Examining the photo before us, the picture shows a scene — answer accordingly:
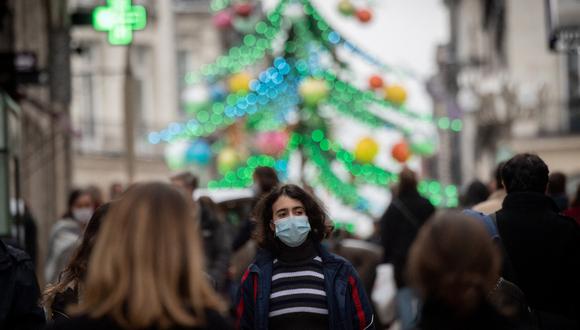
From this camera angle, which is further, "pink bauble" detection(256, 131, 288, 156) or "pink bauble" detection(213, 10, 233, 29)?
"pink bauble" detection(213, 10, 233, 29)

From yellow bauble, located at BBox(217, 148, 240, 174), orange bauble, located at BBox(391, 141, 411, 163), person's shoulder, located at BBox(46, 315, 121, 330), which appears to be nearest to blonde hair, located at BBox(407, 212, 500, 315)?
person's shoulder, located at BBox(46, 315, 121, 330)

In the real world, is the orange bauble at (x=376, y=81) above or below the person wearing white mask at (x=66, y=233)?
above

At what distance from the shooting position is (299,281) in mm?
8008

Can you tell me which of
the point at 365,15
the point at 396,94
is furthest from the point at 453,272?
the point at 396,94

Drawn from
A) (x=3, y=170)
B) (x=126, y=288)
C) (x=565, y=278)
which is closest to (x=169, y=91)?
(x=3, y=170)

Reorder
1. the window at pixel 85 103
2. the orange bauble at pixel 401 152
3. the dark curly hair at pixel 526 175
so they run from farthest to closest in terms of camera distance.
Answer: the window at pixel 85 103 < the orange bauble at pixel 401 152 < the dark curly hair at pixel 526 175

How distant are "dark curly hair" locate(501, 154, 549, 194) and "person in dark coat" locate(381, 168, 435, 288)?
5.56m

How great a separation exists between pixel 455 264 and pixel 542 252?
11.2ft

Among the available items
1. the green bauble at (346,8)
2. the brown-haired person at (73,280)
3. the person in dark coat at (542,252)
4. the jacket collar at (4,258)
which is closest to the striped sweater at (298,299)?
the person in dark coat at (542,252)

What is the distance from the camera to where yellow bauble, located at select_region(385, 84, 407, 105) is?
24.6 m

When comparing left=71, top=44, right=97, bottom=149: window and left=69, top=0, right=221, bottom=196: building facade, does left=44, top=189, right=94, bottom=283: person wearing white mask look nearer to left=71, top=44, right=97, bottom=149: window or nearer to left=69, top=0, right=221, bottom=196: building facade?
left=69, top=0, right=221, bottom=196: building facade

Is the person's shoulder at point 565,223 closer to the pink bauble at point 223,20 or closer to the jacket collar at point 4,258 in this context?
the jacket collar at point 4,258

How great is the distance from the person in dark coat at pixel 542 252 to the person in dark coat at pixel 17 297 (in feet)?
9.03

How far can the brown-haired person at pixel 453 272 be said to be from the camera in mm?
5059
